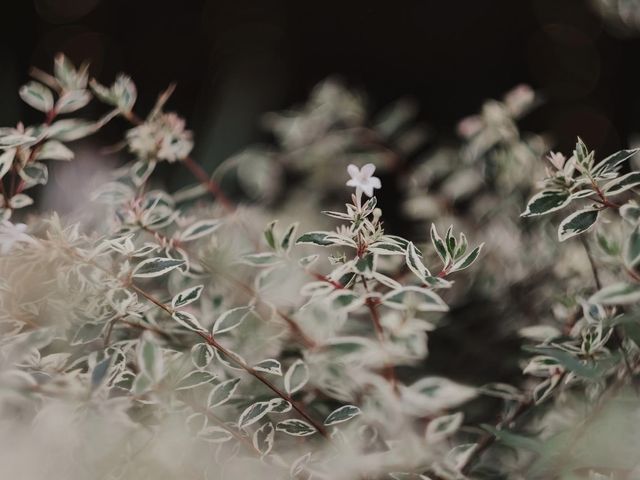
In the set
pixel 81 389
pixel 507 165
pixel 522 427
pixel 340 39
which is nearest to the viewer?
pixel 81 389

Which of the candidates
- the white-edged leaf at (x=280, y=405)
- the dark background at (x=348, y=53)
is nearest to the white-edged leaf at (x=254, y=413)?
the white-edged leaf at (x=280, y=405)

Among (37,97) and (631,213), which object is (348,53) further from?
(631,213)

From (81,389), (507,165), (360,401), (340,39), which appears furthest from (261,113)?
(81,389)

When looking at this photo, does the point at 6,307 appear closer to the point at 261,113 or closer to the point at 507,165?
the point at 507,165

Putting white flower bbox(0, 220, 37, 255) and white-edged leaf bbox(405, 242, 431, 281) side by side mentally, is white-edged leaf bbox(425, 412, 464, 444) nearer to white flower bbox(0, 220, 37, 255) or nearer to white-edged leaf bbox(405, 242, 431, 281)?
white-edged leaf bbox(405, 242, 431, 281)

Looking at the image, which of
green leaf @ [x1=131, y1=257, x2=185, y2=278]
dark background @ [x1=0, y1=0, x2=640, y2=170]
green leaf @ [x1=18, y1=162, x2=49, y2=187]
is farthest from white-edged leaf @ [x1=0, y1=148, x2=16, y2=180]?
dark background @ [x1=0, y1=0, x2=640, y2=170]
